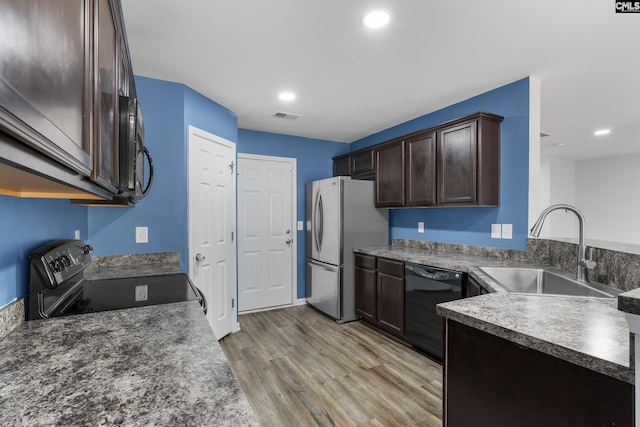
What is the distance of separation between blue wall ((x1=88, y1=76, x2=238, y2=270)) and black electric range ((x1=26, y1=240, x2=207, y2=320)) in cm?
63

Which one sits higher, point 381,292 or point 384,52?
point 384,52

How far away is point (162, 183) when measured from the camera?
2533 mm

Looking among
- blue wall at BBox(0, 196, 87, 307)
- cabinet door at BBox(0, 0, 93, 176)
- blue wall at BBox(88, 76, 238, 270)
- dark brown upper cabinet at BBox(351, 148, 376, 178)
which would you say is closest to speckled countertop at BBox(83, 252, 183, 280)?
blue wall at BBox(88, 76, 238, 270)

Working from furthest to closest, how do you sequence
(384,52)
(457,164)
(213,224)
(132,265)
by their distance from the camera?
(213,224)
(457,164)
(132,265)
(384,52)

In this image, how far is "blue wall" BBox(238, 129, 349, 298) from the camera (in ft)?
13.6

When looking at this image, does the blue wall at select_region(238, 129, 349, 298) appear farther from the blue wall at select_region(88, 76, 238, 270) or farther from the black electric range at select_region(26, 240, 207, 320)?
the black electric range at select_region(26, 240, 207, 320)

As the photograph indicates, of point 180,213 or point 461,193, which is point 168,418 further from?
point 461,193

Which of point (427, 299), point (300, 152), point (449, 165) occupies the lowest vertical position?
point (427, 299)

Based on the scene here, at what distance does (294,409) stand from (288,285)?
2327 millimetres

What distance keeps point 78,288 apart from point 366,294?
274 cm

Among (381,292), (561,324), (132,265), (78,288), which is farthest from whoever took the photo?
(381,292)

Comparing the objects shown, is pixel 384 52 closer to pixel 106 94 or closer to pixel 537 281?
pixel 106 94

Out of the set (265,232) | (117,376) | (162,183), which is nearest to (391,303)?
(265,232)

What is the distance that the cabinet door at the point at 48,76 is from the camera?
34cm
